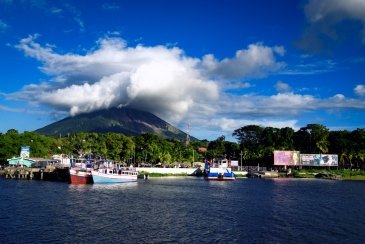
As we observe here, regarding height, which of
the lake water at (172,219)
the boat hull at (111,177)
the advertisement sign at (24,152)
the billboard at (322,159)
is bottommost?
the lake water at (172,219)

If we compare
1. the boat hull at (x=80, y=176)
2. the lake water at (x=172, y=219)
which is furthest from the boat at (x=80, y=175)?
the lake water at (x=172, y=219)

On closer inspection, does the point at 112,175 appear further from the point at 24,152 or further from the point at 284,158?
the point at 284,158

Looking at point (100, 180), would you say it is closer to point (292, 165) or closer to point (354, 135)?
point (292, 165)

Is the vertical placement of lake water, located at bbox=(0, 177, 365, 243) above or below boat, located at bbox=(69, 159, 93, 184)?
below

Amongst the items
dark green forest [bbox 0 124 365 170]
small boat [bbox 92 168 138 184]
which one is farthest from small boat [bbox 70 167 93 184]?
dark green forest [bbox 0 124 365 170]

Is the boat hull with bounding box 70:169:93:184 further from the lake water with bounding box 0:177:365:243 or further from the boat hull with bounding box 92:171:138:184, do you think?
the lake water with bounding box 0:177:365:243

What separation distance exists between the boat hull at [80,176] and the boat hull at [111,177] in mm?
1391

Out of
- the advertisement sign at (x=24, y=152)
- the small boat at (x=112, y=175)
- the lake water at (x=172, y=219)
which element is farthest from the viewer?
the advertisement sign at (x=24, y=152)

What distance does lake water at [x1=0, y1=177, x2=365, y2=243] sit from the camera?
4438 centimetres

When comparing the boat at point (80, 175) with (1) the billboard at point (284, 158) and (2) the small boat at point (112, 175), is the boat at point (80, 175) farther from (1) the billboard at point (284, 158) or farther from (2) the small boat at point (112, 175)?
(1) the billboard at point (284, 158)

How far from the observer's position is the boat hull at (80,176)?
10762 centimetres

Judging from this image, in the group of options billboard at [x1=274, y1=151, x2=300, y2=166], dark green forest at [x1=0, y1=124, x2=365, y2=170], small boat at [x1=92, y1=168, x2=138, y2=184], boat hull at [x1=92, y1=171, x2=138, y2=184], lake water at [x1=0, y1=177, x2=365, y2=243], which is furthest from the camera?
billboard at [x1=274, y1=151, x2=300, y2=166]

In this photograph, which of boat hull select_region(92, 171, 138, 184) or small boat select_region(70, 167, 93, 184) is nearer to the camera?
small boat select_region(70, 167, 93, 184)

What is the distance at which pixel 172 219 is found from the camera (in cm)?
5581
